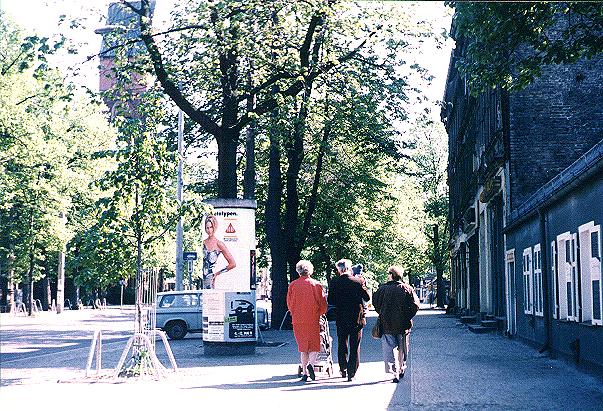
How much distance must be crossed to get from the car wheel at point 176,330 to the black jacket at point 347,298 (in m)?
15.9

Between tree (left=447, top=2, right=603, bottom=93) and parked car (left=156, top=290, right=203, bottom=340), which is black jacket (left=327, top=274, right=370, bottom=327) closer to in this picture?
→ tree (left=447, top=2, right=603, bottom=93)

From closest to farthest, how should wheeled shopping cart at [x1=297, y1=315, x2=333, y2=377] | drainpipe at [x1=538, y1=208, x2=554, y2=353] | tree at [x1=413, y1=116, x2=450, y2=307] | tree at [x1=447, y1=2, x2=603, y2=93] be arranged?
1. tree at [x1=447, y1=2, x2=603, y2=93]
2. wheeled shopping cart at [x1=297, y1=315, x2=333, y2=377]
3. drainpipe at [x1=538, y1=208, x2=554, y2=353]
4. tree at [x1=413, y1=116, x2=450, y2=307]

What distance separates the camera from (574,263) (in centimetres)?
1680

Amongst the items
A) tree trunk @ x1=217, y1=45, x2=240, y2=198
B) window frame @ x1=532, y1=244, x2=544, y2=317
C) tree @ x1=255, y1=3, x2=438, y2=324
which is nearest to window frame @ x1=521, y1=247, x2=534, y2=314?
window frame @ x1=532, y1=244, x2=544, y2=317

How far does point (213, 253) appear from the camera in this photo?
2106 cm

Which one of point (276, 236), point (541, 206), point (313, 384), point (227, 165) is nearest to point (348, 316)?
point (313, 384)

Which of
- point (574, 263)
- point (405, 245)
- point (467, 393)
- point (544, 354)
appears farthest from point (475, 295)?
point (467, 393)

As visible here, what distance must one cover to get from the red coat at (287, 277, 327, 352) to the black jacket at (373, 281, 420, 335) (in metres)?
0.95

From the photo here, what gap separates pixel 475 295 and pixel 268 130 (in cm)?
2106

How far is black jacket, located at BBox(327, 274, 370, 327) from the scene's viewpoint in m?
14.5

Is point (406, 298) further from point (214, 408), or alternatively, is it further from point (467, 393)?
point (214, 408)

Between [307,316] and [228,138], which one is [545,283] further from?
[228,138]

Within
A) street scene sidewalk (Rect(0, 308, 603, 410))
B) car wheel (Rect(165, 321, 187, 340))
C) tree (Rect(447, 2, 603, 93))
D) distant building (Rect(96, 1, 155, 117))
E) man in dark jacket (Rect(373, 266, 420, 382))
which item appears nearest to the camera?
street scene sidewalk (Rect(0, 308, 603, 410))

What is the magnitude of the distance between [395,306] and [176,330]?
16.1m
